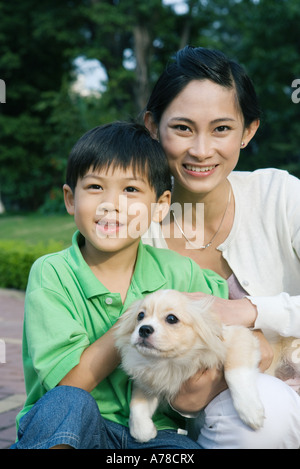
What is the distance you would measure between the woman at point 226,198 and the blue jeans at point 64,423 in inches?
21.2

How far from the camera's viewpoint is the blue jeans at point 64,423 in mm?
1767

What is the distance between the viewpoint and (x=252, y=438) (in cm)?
199

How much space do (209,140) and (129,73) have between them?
54.9 feet

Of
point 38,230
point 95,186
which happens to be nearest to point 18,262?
point 38,230

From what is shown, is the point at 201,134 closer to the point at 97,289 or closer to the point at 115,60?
the point at 97,289

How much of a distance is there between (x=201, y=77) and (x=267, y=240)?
0.94 metres

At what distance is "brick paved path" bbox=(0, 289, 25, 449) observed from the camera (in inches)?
126

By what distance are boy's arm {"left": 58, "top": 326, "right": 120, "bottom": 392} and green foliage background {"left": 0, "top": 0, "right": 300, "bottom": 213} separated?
1502 cm

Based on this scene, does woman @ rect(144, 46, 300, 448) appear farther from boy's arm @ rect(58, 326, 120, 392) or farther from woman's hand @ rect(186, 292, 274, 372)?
boy's arm @ rect(58, 326, 120, 392)
